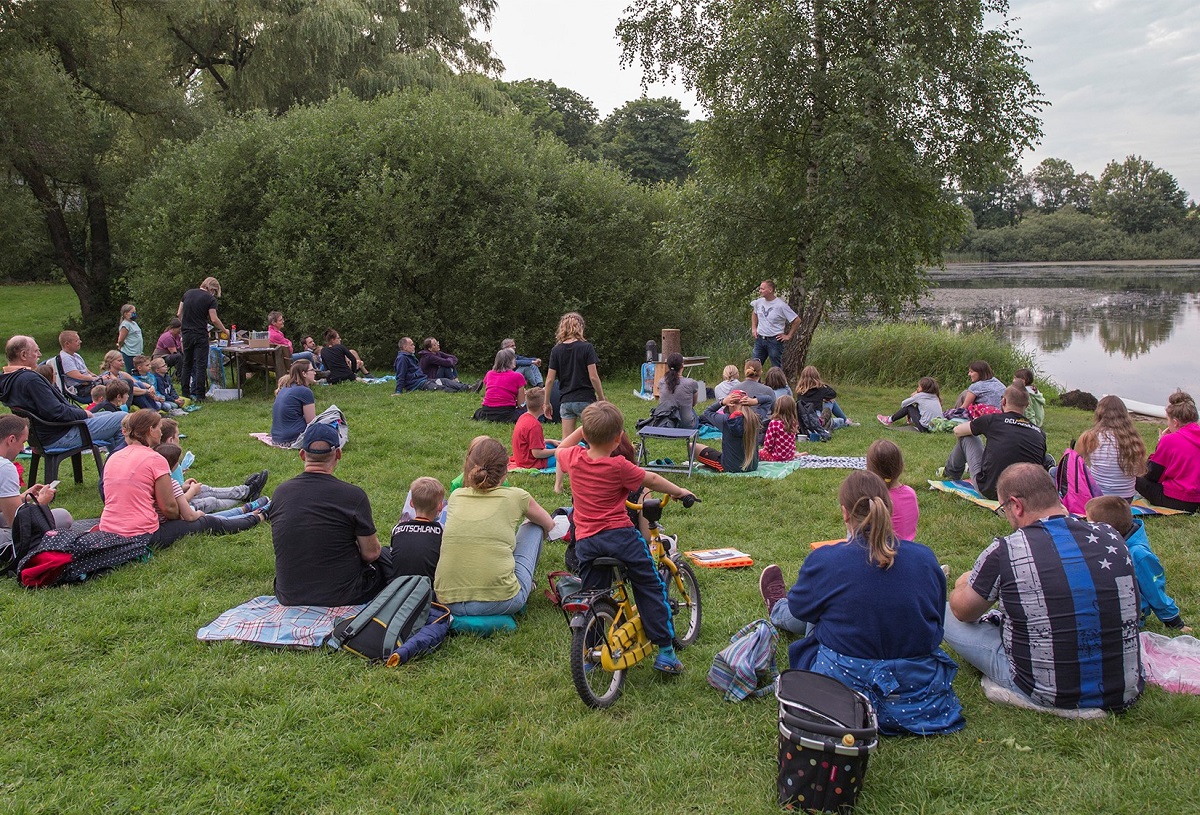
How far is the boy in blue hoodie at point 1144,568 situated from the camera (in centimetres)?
439

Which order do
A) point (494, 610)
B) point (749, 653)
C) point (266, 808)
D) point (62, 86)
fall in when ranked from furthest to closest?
point (62, 86) < point (494, 610) < point (749, 653) < point (266, 808)

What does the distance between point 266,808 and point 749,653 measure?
211 centimetres

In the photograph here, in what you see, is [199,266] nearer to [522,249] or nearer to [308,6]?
[522,249]

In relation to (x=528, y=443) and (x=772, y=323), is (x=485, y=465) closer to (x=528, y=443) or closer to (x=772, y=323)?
(x=528, y=443)

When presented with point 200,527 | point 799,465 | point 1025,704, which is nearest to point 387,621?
point 200,527

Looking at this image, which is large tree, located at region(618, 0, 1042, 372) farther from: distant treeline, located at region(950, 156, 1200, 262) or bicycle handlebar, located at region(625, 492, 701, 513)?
distant treeline, located at region(950, 156, 1200, 262)

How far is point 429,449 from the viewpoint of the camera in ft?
29.7

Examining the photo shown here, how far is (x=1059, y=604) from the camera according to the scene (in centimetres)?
338

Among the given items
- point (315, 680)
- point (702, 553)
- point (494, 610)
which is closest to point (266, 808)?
point (315, 680)

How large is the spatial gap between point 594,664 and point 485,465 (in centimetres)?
120

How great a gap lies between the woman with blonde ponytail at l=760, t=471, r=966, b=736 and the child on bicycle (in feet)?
2.37

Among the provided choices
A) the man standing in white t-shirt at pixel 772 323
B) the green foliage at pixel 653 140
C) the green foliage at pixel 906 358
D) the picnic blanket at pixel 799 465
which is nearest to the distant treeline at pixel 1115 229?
the green foliage at pixel 653 140

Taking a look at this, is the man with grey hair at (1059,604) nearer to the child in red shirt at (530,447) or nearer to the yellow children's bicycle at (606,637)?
the yellow children's bicycle at (606,637)

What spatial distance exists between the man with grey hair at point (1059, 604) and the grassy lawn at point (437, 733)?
0.45ft
